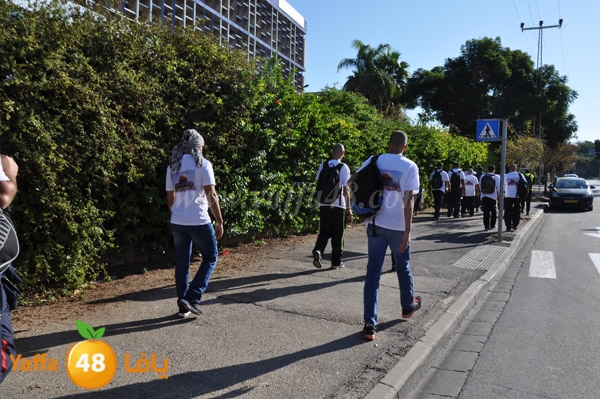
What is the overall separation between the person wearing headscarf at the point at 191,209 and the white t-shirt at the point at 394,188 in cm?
161

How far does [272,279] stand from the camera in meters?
6.55

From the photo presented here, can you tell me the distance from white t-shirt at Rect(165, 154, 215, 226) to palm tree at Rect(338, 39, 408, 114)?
3220 cm

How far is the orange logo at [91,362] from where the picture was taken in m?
3.34

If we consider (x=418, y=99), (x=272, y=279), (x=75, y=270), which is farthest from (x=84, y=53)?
(x=418, y=99)

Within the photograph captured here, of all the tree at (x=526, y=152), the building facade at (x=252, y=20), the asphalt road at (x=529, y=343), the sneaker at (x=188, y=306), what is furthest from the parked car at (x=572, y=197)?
the building facade at (x=252, y=20)

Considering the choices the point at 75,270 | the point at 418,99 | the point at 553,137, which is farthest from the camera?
the point at 418,99

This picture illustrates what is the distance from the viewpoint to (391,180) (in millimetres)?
4496

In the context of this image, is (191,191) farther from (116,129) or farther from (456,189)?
(456,189)

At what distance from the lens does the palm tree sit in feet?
122

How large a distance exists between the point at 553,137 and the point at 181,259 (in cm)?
4768

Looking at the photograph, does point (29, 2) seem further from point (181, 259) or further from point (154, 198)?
point (181, 259)

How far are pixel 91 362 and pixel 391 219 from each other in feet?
9.31

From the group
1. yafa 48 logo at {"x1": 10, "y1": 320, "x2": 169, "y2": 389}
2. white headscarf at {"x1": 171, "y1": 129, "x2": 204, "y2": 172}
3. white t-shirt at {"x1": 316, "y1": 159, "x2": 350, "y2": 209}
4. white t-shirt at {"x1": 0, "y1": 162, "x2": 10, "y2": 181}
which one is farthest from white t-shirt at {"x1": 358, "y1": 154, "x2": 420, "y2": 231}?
white t-shirt at {"x1": 0, "y1": 162, "x2": 10, "y2": 181}

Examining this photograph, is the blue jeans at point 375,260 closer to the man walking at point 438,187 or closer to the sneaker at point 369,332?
the sneaker at point 369,332
